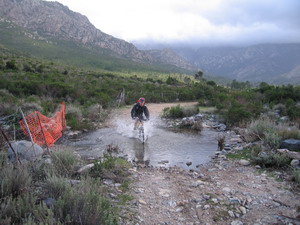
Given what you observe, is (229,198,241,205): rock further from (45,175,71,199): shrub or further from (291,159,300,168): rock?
(45,175,71,199): shrub

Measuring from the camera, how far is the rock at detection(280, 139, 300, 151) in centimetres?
775

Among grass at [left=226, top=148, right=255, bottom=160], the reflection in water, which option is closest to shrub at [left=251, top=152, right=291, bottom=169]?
grass at [left=226, top=148, right=255, bottom=160]

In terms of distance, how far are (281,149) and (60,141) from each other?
8.15 meters

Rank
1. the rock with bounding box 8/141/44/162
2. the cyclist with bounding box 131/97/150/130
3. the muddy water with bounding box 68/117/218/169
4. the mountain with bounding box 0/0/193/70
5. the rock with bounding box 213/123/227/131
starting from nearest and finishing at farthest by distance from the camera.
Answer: the rock with bounding box 8/141/44/162 < the muddy water with bounding box 68/117/218/169 < the cyclist with bounding box 131/97/150/130 < the rock with bounding box 213/123/227/131 < the mountain with bounding box 0/0/193/70

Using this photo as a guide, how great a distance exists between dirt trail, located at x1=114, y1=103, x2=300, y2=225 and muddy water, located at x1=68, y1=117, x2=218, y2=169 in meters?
1.20

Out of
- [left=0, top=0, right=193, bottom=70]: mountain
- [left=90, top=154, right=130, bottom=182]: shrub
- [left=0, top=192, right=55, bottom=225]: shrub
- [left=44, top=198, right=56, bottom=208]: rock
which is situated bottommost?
[left=90, top=154, right=130, bottom=182]: shrub

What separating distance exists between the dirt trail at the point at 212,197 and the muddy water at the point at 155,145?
47.4 inches

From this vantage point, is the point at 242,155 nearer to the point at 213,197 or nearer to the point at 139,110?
the point at 213,197

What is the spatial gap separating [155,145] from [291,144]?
4891mm

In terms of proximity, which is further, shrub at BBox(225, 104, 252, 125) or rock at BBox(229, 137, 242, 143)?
shrub at BBox(225, 104, 252, 125)

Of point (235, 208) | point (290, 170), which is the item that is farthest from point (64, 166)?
point (290, 170)

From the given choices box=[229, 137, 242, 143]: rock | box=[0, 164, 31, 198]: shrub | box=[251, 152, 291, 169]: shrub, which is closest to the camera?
box=[0, 164, 31, 198]: shrub

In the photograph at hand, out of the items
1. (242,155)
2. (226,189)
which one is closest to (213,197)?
(226,189)

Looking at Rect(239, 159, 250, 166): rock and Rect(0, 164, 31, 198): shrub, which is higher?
Rect(0, 164, 31, 198): shrub
